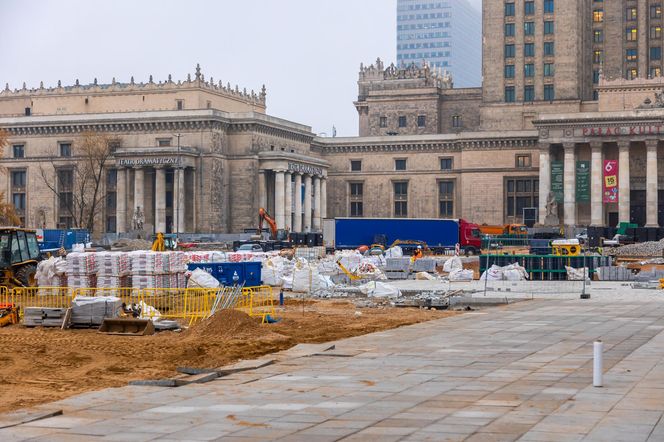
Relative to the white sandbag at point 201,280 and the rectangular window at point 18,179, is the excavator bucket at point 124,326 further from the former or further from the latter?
the rectangular window at point 18,179

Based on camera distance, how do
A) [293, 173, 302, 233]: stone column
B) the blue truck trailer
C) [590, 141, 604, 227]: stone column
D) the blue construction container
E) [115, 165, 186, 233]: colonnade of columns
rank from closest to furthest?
the blue construction container, the blue truck trailer, [590, 141, 604, 227]: stone column, [115, 165, 186, 233]: colonnade of columns, [293, 173, 302, 233]: stone column

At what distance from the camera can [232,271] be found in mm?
44000

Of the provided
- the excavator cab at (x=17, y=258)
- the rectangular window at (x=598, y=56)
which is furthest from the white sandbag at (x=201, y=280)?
the rectangular window at (x=598, y=56)

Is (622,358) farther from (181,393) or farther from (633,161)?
(633,161)

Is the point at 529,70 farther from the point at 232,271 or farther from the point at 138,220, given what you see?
the point at 232,271

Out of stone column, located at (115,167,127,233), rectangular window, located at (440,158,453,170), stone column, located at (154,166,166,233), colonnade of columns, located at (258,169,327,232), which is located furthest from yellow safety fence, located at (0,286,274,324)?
rectangular window, located at (440,158,453,170)

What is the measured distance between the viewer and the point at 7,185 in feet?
400

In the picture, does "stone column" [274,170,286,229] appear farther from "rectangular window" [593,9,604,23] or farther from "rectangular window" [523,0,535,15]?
"rectangular window" [593,9,604,23]

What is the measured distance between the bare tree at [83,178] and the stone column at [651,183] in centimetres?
5572

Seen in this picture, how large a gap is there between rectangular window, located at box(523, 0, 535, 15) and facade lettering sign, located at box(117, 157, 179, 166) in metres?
40.5

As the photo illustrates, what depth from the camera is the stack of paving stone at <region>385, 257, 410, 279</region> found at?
194 ft

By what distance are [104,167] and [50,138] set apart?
7.55 metres

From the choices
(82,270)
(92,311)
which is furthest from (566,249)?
(92,311)

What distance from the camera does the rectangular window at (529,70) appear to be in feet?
380
